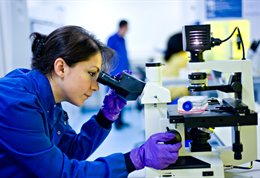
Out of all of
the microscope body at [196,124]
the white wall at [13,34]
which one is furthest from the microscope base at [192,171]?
the white wall at [13,34]

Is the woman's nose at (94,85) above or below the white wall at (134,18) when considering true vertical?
below

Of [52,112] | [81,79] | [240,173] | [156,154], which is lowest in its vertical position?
[240,173]

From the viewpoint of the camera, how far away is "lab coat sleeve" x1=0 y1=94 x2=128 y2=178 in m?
0.94

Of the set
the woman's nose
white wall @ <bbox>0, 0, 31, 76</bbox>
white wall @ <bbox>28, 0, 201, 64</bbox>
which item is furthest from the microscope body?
white wall @ <bbox>28, 0, 201, 64</bbox>

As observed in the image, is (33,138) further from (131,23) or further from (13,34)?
(131,23)

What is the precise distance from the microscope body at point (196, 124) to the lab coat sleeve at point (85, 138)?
0.92ft

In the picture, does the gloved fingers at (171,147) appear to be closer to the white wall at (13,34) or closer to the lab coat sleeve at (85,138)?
the lab coat sleeve at (85,138)

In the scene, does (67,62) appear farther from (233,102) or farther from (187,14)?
(187,14)

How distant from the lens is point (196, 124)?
1030mm

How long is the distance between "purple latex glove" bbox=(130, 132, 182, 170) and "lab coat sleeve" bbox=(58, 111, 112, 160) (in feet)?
1.18

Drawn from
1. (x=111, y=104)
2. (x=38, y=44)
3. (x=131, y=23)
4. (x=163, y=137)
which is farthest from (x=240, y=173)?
(x=131, y=23)

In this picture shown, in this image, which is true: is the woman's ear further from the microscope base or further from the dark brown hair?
the microscope base

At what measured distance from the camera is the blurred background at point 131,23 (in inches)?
95.9

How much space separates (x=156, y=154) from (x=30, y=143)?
349 mm
